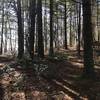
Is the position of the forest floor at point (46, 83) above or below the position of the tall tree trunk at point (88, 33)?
below

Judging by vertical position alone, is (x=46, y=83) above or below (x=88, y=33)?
below

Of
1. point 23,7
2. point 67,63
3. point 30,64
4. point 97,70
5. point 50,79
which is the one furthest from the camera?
point 23,7

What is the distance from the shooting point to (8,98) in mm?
12211

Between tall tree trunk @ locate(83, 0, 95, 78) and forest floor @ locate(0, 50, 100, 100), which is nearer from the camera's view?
forest floor @ locate(0, 50, 100, 100)

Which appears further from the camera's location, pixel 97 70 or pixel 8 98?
pixel 97 70

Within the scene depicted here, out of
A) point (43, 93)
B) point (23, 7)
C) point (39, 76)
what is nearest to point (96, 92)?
point (43, 93)

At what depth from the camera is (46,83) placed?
13.6 metres

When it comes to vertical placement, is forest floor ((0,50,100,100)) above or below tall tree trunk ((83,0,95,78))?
below

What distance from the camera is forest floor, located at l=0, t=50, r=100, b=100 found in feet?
39.9

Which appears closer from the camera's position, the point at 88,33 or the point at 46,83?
the point at 46,83

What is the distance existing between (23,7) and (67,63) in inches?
619

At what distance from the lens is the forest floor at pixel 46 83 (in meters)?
12.2

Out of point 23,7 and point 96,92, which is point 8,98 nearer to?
point 96,92

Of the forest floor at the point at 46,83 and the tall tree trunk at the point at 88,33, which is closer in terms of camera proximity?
the forest floor at the point at 46,83
